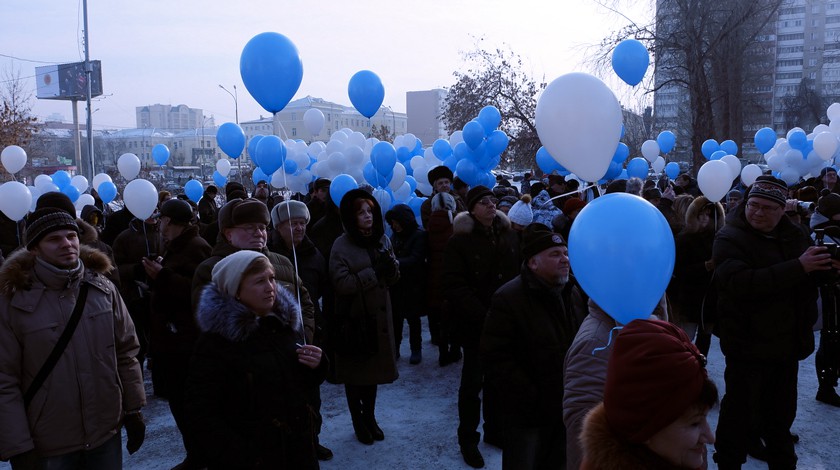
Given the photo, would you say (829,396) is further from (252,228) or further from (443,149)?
(443,149)

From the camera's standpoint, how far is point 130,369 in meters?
3.00

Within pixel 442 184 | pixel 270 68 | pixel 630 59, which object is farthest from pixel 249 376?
pixel 630 59

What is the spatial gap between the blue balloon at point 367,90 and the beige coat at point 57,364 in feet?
18.2

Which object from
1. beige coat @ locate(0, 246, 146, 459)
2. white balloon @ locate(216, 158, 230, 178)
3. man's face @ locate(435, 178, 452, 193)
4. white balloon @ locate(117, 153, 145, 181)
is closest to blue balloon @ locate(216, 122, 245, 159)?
white balloon @ locate(117, 153, 145, 181)

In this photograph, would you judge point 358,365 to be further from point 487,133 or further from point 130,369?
point 487,133

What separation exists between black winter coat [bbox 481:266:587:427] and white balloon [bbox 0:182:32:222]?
5.81m

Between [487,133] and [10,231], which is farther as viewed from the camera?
[487,133]

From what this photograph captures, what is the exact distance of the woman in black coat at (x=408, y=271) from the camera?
596 cm

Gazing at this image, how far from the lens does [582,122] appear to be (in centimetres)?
307

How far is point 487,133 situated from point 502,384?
6.90 metres

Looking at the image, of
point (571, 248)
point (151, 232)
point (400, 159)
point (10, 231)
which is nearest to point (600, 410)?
point (571, 248)

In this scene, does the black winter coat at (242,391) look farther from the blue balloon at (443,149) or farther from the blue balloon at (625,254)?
the blue balloon at (443,149)

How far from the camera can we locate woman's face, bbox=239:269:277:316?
103 inches

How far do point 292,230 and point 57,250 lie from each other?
164cm
